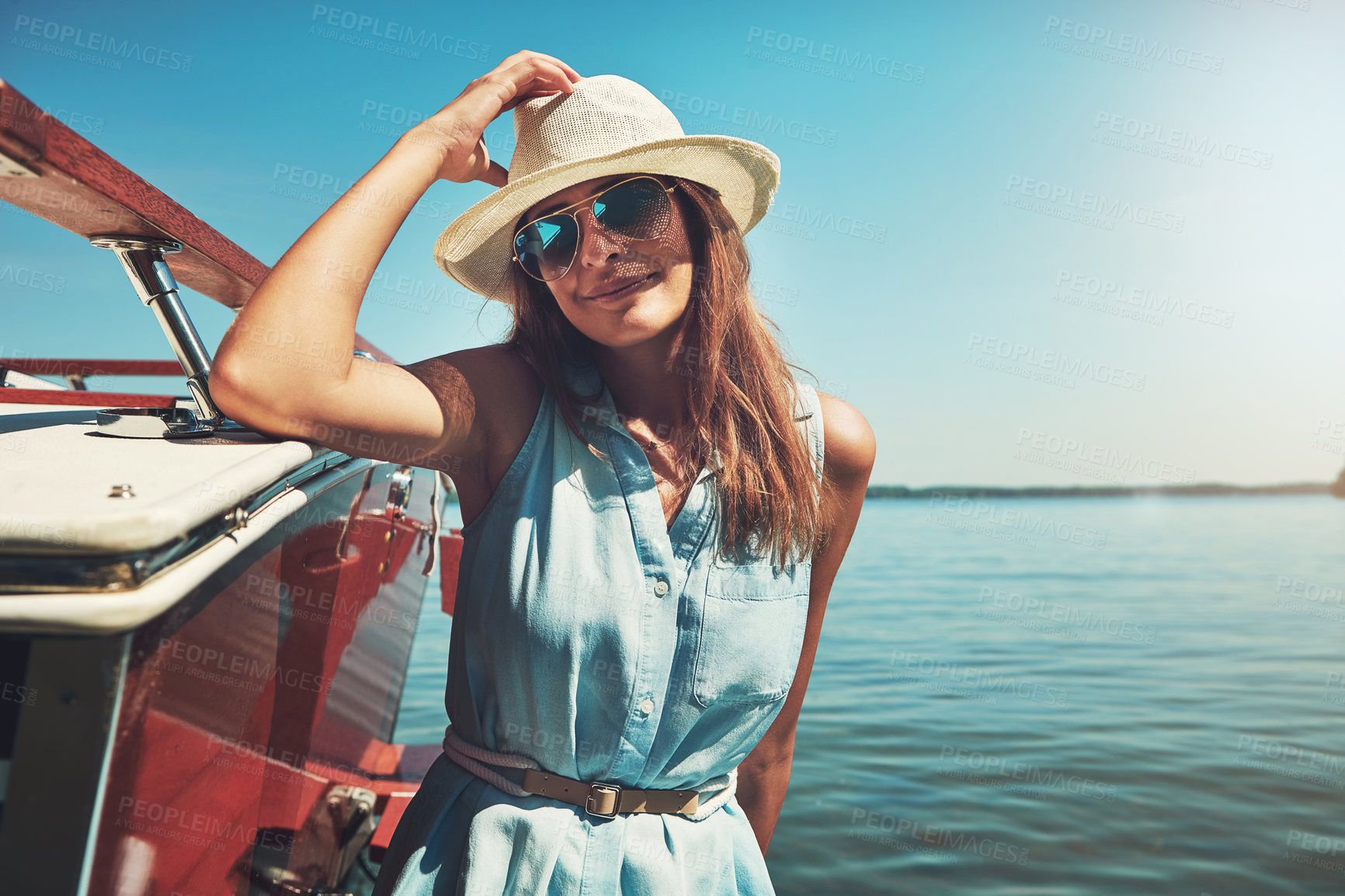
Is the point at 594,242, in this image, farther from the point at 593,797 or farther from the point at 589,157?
the point at 593,797

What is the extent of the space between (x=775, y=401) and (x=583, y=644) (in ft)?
2.11

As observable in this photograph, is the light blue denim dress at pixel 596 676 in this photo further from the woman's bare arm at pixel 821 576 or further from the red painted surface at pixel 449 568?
the red painted surface at pixel 449 568

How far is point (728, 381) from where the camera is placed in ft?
5.45

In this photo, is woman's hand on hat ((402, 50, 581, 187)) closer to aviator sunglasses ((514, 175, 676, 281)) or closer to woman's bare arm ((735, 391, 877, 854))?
aviator sunglasses ((514, 175, 676, 281))

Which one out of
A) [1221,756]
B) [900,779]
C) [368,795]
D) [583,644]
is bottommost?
[900,779]

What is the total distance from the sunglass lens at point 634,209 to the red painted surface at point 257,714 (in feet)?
2.44

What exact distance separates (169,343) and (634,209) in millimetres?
900

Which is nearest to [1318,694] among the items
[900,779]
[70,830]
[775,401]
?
[900,779]

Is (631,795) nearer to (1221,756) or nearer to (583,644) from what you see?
(583,644)

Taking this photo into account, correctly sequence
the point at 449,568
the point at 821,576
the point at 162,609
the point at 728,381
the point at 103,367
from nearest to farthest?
1. the point at 162,609
2. the point at 728,381
3. the point at 821,576
4. the point at 449,568
5. the point at 103,367

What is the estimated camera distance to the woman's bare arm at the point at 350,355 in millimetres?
1173

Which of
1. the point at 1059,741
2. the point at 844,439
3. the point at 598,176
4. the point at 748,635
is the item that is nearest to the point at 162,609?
the point at 748,635

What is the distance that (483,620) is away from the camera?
1.37 metres

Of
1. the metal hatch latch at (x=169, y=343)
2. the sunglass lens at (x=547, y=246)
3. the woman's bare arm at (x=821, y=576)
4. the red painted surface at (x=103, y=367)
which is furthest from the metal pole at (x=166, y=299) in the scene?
the red painted surface at (x=103, y=367)
